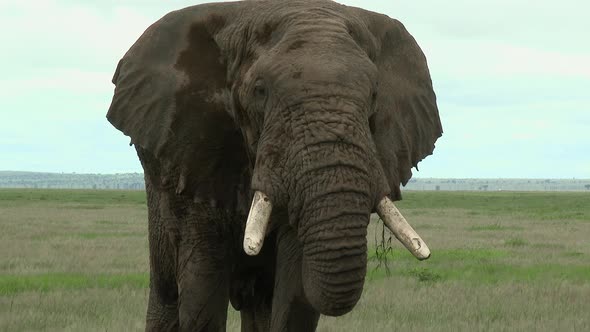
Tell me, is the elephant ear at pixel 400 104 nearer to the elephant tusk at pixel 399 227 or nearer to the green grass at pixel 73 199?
the elephant tusk at pixel 399 227

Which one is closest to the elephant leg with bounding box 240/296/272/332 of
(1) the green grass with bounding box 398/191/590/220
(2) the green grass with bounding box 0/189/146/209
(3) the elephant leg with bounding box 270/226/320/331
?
(3) the elephant leg with bounding box 270/226/320/331

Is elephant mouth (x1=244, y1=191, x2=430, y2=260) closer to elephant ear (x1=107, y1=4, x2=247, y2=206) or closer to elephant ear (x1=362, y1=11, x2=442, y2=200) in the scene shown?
elephant ear (x1=362, y1=11, x2=442, y2=200)

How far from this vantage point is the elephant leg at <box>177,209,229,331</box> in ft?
16.0

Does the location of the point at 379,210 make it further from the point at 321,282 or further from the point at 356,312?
the point at 356,312

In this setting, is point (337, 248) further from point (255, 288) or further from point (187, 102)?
point (255, 288)

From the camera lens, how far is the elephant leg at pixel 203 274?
4.86 m

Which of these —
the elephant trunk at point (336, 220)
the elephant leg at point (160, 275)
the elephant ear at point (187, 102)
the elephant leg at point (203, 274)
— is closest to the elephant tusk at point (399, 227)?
the elephant trunk at point (336, 220)

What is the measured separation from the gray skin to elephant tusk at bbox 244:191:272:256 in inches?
2.3

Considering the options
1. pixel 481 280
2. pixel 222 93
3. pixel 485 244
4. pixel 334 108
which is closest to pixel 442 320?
pixel 481 280

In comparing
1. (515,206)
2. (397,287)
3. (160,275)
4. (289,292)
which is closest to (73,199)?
(515,206)

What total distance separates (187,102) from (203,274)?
3.07ft

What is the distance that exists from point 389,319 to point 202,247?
13.0 ft

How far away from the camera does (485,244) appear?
18.3 m

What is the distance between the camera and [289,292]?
4512mm
